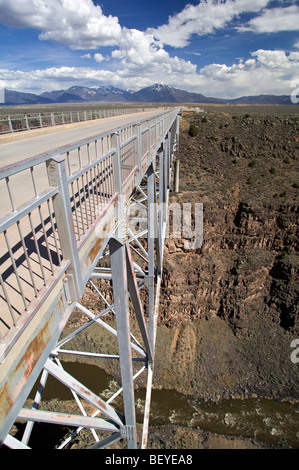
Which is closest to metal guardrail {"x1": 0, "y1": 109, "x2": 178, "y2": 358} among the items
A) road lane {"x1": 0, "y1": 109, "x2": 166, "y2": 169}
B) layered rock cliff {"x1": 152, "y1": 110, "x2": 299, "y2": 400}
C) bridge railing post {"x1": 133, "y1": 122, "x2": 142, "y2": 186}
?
road lane {"x1": 0, "y1": 109, "x2": 166, "y2": 169}

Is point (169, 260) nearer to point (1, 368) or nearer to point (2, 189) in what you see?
point (2, 189)

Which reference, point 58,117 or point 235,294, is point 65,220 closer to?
point 58,117

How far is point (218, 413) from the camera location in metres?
18.3

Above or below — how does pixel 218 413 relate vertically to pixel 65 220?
below

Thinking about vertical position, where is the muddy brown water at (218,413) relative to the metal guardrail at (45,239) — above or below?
below

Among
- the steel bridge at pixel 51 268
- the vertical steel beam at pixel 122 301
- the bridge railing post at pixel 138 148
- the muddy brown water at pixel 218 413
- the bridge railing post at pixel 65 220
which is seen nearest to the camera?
the steel bridge at pixel 51 268

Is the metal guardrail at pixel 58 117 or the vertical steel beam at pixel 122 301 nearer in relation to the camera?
the vertical steel beam at pixel 122 301

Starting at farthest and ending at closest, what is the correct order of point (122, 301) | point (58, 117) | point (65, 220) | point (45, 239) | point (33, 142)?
point (58, 117) → point (33, 142) → point (122, 301) → point (65, 220) → point (45, 239)

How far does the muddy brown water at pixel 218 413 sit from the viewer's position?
56.9 ft

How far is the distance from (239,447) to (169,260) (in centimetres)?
1341

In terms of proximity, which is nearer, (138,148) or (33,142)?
(138,148)

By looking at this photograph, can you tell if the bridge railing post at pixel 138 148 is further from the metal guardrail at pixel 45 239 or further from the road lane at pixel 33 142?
the metal guardrail at pixel 45 239

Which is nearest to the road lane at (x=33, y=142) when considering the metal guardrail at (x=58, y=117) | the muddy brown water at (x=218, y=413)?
the metal guardrail at (x=58, y=117)

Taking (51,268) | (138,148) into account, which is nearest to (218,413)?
(138,148)
